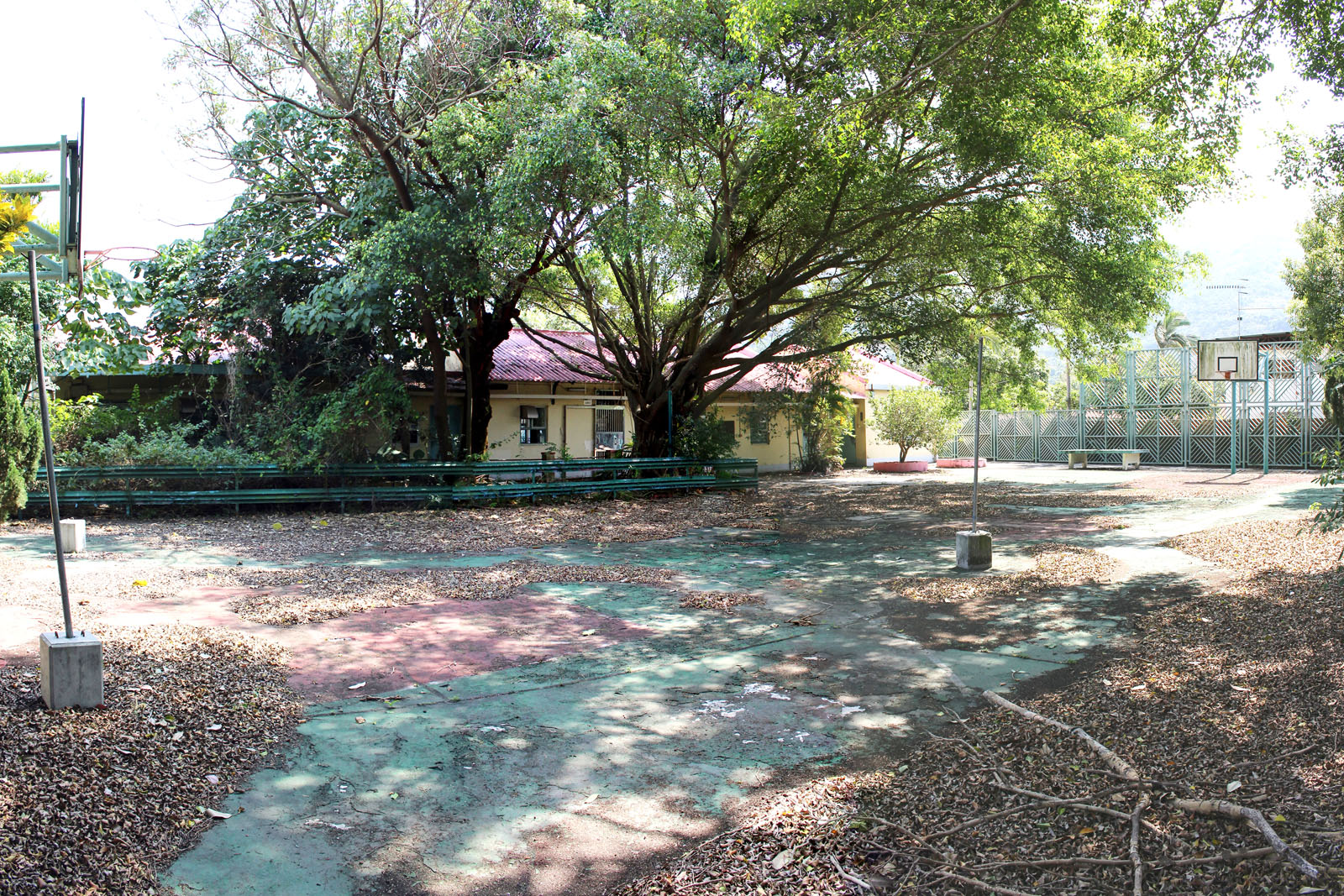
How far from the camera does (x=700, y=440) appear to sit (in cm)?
2177

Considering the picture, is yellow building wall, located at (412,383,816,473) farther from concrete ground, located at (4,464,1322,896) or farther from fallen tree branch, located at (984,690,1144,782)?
fallen tree branch, located at (984,690,1144,782)

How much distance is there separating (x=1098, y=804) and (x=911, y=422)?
29.3 metres

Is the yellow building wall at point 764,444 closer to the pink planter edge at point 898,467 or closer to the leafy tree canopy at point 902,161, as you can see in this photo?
the pink planter edge at point 898,467

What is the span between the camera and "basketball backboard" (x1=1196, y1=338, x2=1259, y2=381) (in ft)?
89.1

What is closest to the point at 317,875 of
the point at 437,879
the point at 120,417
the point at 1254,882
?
the point at 437,879

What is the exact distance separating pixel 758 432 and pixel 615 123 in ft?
52.0

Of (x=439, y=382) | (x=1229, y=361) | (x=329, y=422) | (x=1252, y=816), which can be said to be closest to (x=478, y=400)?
(x=439, y=382)

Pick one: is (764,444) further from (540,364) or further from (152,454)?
(152,454)

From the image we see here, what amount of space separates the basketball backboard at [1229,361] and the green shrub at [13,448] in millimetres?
29218

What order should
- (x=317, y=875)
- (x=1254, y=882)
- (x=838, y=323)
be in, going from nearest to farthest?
1. (x=1254, y=882)
2. (x=317, y=875)
3. (x=838, y=323)

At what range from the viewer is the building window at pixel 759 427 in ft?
88.6

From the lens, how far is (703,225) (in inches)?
680

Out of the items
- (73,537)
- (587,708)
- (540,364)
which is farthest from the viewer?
(540,364)

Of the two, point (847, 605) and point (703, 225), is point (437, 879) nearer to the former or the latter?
point (847, 605)
